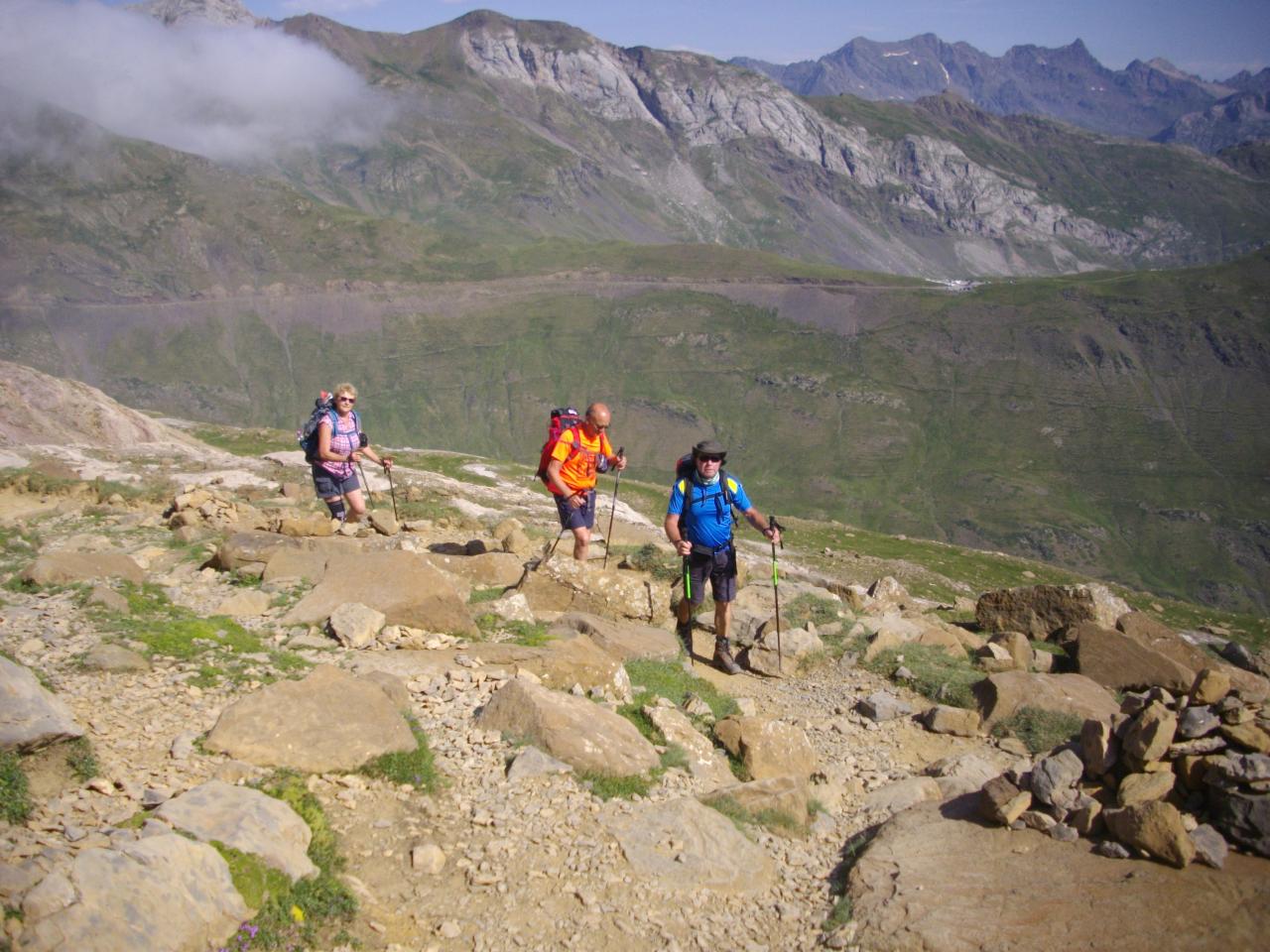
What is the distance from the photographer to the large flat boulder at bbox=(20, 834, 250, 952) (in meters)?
5.40

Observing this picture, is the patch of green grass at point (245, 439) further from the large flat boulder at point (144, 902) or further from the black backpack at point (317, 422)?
the large flat boulder at point (144, 902)

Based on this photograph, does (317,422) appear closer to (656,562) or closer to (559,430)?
(559,430)

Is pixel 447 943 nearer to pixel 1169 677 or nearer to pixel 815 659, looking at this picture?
pixel 815 659

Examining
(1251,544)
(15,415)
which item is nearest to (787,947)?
(15,415)

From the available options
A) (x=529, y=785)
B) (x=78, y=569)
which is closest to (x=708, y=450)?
(x=529, y=785)

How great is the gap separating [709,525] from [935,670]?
5.19m

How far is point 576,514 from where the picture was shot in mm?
15961

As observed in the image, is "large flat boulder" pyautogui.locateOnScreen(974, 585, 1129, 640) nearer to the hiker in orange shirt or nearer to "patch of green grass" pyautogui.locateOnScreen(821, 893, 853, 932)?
the hiker in orange shirt

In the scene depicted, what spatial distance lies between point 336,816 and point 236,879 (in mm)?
1445

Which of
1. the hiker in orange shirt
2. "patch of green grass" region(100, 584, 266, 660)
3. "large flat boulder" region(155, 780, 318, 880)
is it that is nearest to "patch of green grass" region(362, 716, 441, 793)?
"large flat boulder" region(155, 780, 318, 880)

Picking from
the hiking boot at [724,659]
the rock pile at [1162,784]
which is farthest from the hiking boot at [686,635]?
the rock pile at [1162,784]

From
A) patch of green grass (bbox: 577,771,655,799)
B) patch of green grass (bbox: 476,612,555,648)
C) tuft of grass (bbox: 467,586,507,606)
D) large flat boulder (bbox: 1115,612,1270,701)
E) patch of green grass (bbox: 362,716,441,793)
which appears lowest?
patch of green grass (bbox: 577,771,655,799)

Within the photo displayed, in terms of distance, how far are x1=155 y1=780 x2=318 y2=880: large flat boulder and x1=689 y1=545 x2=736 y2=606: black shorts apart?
8.07 meters

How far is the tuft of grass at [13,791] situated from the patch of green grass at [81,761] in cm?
46
